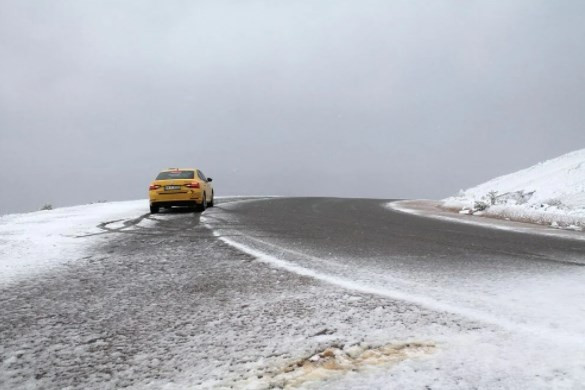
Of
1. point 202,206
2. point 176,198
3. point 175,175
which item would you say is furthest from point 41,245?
point 175,175

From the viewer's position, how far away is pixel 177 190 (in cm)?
1453

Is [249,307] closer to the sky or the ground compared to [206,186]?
closer to the ground

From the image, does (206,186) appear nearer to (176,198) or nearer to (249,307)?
(176,198)

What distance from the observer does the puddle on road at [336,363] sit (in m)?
2.23

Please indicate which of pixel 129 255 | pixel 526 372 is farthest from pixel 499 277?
pixel 129 255

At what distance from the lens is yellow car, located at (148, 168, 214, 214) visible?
1430 centimetres

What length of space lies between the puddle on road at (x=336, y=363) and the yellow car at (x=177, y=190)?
12585mm

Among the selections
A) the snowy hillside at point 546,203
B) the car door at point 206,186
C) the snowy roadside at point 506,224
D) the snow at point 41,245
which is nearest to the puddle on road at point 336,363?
the snow at point 41,245

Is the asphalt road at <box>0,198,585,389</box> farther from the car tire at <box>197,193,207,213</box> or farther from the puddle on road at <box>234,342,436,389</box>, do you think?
the car tire at <box>197,193,207,213</box>

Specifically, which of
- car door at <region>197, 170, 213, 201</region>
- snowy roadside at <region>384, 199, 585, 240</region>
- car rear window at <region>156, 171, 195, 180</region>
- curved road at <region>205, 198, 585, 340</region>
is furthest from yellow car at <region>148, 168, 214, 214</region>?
snowy roadside at <region>384, 199, 585, 240</region>

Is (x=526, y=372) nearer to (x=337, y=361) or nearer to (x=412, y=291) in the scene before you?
(x=337, y=361)

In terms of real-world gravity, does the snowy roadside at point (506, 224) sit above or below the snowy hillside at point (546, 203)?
below

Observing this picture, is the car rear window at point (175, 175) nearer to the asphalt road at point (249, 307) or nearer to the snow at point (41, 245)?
the snow at point (41, 245)

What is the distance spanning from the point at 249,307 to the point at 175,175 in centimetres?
1261
